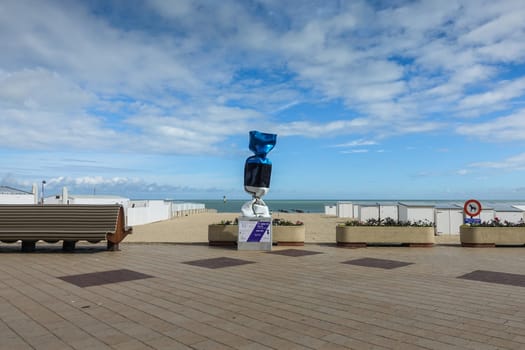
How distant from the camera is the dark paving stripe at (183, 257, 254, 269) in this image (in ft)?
32.0

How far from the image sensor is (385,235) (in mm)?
13812

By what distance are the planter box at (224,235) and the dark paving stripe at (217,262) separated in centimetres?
288

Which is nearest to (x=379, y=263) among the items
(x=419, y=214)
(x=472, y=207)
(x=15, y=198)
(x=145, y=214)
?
(x=472, y=207)

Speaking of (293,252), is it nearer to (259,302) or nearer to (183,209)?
(259,302)

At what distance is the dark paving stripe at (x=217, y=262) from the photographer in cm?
977

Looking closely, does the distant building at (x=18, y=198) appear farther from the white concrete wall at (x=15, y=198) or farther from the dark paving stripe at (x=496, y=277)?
the dark paving stripe at (x=496, y=277)

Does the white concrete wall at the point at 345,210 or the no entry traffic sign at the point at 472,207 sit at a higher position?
the no entry traffic sign at the point at 472,207

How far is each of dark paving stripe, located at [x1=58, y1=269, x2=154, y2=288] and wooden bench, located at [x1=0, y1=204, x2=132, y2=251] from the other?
2.66 metres

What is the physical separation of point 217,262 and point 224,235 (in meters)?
3.44

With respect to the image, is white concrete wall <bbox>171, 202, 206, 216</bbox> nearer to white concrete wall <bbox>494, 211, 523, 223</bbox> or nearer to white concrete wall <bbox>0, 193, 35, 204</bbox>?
white concrete wall <bbox>0, 193, 35, 204</bbox>

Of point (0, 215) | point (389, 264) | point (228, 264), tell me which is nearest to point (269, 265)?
point (228, 264)

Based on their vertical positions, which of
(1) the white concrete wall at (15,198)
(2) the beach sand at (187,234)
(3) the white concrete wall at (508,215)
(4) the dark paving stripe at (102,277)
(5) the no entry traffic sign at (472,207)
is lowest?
(2) the beach sand at (187,234)

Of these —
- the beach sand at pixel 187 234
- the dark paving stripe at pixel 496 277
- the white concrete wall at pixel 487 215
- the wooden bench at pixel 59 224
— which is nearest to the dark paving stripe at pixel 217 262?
the wooden bench at pixel 59 224

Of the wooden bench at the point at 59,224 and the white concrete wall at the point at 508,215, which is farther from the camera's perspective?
the white concrete wall at the point at 508,215
